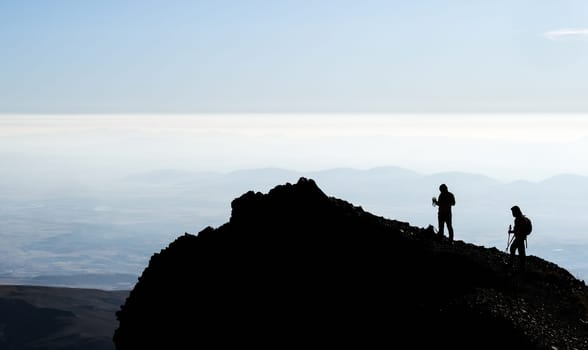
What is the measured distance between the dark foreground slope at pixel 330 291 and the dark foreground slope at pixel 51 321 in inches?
4686

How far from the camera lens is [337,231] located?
30.1 meters

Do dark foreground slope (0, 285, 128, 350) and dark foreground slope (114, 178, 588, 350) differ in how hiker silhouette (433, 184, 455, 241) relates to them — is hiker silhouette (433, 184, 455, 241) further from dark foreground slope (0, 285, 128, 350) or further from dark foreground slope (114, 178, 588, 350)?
dark foreground slope (0, 285, 128, 350)

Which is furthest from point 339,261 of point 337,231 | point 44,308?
point 44,308

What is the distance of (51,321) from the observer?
15912 cm

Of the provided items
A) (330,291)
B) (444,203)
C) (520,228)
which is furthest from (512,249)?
(330,291)

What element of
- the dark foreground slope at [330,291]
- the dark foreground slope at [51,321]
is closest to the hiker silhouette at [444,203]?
the dark foreground slope at [330,291]

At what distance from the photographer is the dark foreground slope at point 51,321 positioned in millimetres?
143875

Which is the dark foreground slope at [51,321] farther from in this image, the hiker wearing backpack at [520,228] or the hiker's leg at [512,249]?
the hiker wearing backpack at [520,228]

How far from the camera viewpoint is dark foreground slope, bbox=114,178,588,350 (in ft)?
85.1

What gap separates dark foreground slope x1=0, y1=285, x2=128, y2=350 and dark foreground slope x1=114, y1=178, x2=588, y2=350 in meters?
119

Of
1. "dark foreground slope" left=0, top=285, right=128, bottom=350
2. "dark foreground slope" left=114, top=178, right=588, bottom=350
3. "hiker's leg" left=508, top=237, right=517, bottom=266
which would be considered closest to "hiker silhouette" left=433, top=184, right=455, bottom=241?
"dark foreground slope" left=114, top=178, right=588, bottom=350

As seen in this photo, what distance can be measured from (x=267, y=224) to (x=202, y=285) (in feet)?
12.3

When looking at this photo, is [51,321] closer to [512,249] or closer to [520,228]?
[512,249]

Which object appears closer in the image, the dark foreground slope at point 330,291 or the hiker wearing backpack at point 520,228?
the dark foreground slope at point 330,291
